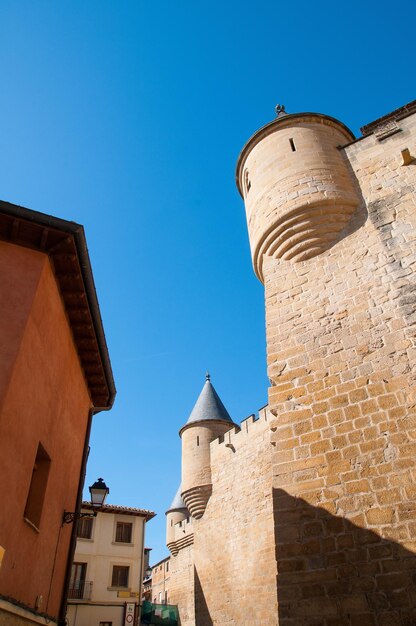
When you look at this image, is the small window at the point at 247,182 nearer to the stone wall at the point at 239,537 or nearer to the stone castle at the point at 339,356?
the stone castle at the point at 339,356

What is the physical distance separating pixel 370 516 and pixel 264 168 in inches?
252

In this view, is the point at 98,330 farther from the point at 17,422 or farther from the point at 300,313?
the point at 300,313

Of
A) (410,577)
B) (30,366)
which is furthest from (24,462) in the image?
(410,577)

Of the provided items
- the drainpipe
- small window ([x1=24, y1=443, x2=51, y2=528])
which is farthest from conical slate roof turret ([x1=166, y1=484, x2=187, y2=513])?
small window ([x1=24, y1=443, x2=51, y2=528])

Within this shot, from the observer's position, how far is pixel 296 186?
7.80 metres

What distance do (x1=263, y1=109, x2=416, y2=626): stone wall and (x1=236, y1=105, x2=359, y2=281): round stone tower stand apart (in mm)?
279

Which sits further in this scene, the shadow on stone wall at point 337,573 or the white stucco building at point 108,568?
the white stucco building at point 108,568

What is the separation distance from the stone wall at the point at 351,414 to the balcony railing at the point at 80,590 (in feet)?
54.0

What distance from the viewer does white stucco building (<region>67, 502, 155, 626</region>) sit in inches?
705

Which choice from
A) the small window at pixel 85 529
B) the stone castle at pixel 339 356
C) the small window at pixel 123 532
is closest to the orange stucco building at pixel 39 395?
the stone castle at pixel 339 356

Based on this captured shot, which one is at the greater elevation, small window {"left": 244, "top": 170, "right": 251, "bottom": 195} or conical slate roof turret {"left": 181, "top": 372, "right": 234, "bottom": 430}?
conical slate roof turret {"left": 181, "top": 372, "right": 234, "bottom": 430}

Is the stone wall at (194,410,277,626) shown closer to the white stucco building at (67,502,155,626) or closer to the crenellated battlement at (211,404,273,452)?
the crenellated battlement at (211,404,273,452)

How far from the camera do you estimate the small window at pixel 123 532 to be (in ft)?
68.8

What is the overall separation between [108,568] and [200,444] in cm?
674
